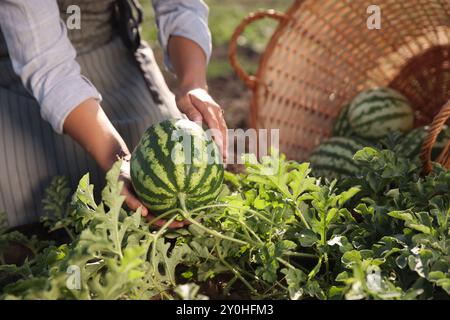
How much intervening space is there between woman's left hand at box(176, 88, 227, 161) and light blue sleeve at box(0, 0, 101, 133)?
0.31 metres

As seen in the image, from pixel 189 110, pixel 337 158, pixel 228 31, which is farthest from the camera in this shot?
pixel 228 31

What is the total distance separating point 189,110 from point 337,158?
0.68 meters

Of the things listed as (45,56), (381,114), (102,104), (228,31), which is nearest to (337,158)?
(381,114)

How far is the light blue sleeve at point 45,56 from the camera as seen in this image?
2076mm

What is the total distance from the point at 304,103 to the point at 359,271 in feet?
5.49

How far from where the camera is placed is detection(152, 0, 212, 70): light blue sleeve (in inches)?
102

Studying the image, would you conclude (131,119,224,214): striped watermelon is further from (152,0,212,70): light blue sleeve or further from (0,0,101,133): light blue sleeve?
(152,0,212,70): light blue sleeve

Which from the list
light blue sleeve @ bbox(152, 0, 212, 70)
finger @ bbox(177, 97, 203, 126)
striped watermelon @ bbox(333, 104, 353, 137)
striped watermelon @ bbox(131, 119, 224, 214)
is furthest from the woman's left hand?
striped watermelon @ bbox(333, 104, 353, 137)

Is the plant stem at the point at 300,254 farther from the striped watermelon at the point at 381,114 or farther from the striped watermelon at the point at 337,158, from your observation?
the striped watermelon at the point at 381,114

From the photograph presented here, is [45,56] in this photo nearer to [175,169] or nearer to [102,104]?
[102,104]

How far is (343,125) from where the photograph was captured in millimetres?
2875

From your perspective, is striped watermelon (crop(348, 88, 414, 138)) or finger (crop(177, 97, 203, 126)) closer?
finger (crop(177, 97, 203, 126))

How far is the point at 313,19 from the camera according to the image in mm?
2990

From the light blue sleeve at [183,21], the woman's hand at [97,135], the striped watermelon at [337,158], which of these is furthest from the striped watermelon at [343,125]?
the woman's hand at [97,135]
